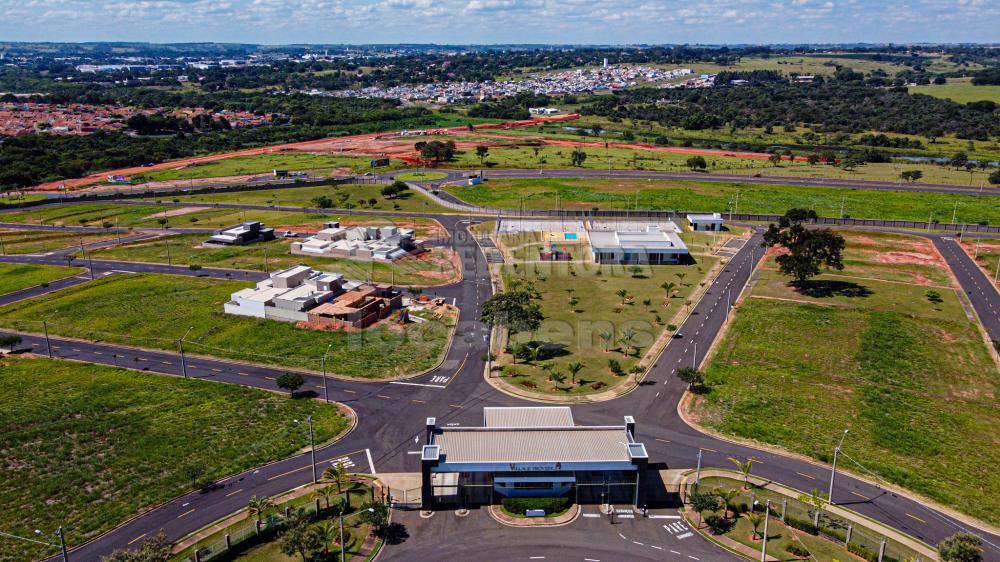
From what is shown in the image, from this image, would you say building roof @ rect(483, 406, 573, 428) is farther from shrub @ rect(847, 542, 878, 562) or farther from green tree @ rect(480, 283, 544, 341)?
shrub @ rect(847, 542, 878, 562)

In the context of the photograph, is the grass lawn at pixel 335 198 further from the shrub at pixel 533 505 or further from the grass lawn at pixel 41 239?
the shrub at pixel 533 505

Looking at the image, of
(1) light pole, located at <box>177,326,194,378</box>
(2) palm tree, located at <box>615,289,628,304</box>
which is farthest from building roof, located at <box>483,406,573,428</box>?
(1) light pole, located at <box>177,326,194,378</box>

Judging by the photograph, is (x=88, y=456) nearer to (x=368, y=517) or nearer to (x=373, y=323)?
(x=368, y=517)

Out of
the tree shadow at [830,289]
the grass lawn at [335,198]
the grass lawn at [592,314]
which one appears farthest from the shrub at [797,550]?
the grass lawn at [335,198]

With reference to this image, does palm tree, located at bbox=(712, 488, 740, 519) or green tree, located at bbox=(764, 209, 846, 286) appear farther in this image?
green tree, located at bbox=(764, 209, 846, 286)

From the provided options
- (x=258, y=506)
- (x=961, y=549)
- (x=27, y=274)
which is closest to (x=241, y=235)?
(x=27, y=274)

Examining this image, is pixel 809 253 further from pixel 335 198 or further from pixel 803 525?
pixel 335 198
